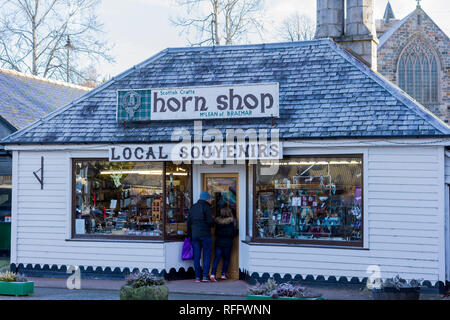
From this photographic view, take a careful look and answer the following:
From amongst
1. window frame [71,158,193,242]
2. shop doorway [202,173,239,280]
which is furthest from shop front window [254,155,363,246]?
window frame [71,158,193,242]

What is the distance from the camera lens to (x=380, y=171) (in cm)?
1278

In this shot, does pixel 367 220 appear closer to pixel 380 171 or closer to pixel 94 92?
pixel 380 171

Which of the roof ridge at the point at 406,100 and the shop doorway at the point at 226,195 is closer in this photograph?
the roof ridge at the point at 406,100

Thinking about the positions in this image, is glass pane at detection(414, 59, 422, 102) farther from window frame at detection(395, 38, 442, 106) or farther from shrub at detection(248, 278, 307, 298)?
shrub at detection(248, 278, 307, 298)

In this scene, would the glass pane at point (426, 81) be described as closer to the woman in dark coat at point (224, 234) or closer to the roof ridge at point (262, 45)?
the roof ridge at point (262, 45)

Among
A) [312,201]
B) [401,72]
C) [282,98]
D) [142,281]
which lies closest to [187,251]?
[312,201]

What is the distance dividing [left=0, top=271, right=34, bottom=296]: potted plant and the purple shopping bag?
325 cm

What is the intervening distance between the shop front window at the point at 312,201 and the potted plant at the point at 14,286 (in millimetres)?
4336

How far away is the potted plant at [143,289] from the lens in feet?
33.0

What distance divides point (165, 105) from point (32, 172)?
3.18 meters

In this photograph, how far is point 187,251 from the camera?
14273mm

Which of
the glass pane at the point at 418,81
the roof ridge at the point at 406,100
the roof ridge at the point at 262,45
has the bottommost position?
the roof ridge at the point at 406,100

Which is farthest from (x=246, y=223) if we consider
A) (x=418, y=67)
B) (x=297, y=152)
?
(x=418, y=67)

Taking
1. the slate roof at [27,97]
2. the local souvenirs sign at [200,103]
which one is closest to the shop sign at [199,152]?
the local souvenirs sign at [200,103]
